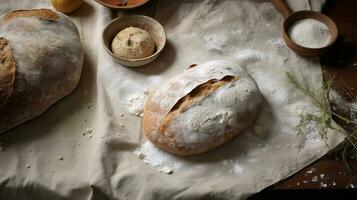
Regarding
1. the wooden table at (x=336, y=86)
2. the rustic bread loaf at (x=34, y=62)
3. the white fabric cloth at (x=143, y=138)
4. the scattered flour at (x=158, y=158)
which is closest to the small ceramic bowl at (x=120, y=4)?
the white fabric cloth at (x=143, y=138)

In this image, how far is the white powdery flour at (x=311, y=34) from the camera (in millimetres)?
1143

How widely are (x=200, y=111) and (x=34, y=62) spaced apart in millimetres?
462

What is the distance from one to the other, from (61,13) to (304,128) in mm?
812

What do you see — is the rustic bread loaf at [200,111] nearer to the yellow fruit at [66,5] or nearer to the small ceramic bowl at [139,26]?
the small ceramic bowl at [139,26]

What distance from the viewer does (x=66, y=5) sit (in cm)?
123

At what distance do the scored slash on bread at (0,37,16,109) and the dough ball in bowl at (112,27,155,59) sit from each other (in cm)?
29

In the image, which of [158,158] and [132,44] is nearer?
[158,158]

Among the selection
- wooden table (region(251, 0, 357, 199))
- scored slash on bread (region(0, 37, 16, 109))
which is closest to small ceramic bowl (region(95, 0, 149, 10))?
scored slash on bread (region(0, 37, 16, 109))

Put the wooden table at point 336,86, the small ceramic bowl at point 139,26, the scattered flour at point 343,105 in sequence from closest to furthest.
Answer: the wooden table at point 336,86 < the scattered flour at point 343,105 < the small ceramic bowl at point 139,26

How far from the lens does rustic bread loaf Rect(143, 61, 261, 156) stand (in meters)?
0.94

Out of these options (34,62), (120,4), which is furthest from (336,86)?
(34,62)

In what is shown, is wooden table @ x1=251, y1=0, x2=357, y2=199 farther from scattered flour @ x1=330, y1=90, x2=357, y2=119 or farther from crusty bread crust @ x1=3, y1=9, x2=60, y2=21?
crusty bread crust @ x1=3, y1=9, x2=60, y2=21

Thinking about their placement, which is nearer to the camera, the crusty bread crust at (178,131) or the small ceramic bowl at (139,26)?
the crusty bread crust at (178,131)

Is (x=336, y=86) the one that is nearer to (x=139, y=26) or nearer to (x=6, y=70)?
(x=139, y=26)
